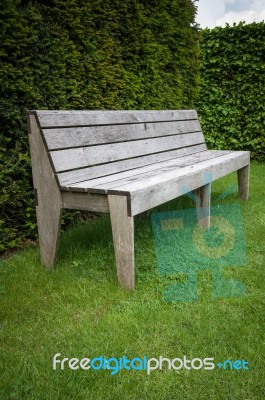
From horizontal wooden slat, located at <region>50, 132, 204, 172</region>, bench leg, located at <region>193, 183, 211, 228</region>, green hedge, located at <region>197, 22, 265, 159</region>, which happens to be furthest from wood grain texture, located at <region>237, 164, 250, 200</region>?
green hedge, located at <region>197, 22, 265, 159</region>

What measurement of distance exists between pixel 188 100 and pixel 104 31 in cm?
230

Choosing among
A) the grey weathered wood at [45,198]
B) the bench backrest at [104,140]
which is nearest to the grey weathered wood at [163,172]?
the bench backrest at [104,140]

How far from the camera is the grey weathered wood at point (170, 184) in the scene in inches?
91.3

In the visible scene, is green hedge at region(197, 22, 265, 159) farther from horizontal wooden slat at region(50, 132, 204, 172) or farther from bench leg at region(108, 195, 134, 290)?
bench leg at region(108, 195, 134, 290)

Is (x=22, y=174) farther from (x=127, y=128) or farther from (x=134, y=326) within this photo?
(x=134, y=326)

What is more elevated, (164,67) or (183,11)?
(183,11)

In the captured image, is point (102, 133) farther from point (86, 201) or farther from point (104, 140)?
point (86, 201)

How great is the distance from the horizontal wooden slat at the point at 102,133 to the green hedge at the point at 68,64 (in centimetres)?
55

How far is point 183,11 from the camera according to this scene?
17.2 feet

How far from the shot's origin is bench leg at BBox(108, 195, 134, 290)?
2287 millimetres

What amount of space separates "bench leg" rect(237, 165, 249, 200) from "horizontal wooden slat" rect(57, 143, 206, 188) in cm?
84

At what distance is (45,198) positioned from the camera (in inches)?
104

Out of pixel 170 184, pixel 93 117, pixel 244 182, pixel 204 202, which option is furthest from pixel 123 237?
pixel 244 182

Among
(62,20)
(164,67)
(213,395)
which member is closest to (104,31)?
(62,20)
